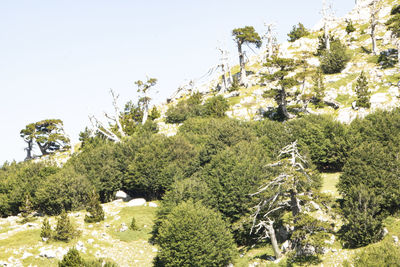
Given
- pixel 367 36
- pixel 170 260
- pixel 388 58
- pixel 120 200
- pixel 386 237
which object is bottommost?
pixel 120 200

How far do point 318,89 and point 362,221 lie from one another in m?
52.1

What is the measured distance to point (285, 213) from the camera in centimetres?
4194

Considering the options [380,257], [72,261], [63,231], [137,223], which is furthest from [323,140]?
[72,261]

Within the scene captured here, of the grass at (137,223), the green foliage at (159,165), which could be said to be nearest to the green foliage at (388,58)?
the green foliage at (159,165)

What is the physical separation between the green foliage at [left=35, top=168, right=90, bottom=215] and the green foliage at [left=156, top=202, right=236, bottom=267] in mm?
23481

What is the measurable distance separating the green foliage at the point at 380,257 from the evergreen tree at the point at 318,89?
5380 cm

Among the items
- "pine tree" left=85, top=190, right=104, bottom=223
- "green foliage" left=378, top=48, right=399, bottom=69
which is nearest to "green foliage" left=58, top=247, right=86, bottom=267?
"pine tree" left=85, top=190, right=104, bottom=223

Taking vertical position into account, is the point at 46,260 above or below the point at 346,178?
below

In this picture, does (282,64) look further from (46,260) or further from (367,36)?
(46,260)

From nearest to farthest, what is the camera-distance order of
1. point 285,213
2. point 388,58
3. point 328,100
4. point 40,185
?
point 285,213 → point 40,185 → point 328,100 → point 388,58

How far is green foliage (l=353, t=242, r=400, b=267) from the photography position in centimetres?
2209

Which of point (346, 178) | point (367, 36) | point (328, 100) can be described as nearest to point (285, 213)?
point (346, 178)

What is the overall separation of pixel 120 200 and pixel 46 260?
24494mm

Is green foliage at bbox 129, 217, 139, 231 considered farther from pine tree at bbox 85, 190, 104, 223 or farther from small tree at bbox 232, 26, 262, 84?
small tree at bbox 232, 26, 262, 84
